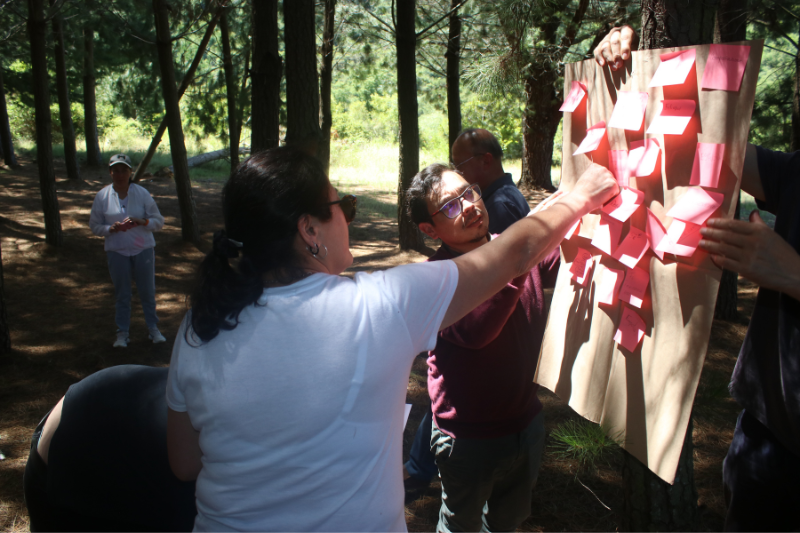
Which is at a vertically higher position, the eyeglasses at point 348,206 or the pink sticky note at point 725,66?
the pink sticky note at point 725,66

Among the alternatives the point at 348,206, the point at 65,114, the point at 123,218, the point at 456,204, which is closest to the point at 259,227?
the point at 348,206

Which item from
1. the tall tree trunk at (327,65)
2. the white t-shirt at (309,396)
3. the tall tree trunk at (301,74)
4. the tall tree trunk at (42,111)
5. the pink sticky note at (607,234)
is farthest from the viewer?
the tall tree trunk at (327,65)

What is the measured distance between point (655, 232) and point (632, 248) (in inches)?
3.1

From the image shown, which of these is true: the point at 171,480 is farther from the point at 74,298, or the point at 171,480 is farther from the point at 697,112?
the point at 74,298

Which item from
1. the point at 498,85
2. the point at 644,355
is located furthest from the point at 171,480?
the point at 498,85

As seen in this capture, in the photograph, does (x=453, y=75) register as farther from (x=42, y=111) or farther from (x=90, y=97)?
(x=90, y=97)

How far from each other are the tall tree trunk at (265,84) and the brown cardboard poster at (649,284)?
3.66 meters

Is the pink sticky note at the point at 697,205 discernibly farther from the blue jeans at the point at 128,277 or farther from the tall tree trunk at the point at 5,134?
the tall tree trunk at the point at 5,134

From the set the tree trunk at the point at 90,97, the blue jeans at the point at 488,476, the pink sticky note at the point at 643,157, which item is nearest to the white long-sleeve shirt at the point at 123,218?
the blue jeans at the point at 488,476

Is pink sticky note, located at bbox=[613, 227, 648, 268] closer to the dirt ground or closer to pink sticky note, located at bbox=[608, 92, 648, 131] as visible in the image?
pink sticky note, located at bbox=[608, 92, 648, 131]

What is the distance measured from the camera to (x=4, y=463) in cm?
333

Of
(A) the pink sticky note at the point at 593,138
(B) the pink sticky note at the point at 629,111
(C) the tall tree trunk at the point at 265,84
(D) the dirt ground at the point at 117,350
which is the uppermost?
(C) the tall tree trunk at the point at 265,84

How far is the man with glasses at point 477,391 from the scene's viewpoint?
1803mm

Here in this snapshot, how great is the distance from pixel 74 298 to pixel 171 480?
6.25 meters
